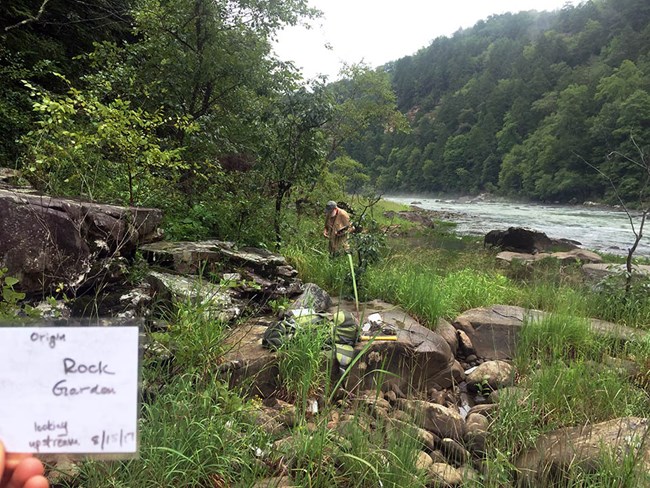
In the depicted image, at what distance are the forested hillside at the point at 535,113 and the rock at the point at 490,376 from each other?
13.8 meters

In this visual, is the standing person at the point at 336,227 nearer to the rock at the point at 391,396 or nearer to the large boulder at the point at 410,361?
the large boulder at the point at 410,361

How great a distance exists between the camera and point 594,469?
2.28 metres

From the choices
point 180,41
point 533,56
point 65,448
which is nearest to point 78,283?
point 65,448

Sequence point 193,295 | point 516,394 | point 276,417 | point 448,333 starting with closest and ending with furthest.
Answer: point 276,417, point 516,394, point 193,295, point 448,333

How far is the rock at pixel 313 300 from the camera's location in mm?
4246

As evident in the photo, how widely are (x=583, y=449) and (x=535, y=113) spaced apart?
2959 inches

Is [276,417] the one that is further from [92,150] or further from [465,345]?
[92,150]

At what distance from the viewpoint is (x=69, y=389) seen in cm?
108

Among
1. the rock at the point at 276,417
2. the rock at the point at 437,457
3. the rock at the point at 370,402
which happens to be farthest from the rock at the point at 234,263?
the rock at the point at 437,457

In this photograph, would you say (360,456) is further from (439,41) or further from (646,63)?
(439,41)

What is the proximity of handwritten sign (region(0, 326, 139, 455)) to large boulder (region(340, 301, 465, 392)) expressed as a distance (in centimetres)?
259

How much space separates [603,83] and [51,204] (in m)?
57.5

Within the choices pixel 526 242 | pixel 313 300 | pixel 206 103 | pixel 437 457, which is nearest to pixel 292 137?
pixel 206 103

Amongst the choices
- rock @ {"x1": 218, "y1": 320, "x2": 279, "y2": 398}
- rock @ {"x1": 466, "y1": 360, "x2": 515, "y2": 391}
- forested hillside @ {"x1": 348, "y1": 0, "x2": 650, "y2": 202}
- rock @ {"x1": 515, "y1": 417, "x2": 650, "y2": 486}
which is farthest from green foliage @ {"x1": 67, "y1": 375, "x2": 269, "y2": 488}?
forested hillside @ {"x1": 348, "y1": 0, "x2": 650, "y2": 202}
